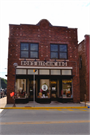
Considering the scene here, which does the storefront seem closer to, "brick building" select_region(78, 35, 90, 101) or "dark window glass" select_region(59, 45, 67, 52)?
"dark window glass" select_region(59, 45, 67, 52)

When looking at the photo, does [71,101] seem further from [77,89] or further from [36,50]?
[36,50]

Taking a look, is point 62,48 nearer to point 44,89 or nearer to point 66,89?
point 66,89

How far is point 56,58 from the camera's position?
1952 centimetres

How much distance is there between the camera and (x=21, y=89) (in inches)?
732

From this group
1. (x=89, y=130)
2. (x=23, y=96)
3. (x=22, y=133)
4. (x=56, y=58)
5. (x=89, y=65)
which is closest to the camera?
(x=22, y=133)

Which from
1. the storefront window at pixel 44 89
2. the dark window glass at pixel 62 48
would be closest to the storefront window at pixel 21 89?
the storefront window at pixel 44 89

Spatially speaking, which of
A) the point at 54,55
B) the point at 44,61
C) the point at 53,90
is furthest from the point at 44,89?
the point at 54,55

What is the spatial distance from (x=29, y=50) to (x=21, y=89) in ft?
16.0

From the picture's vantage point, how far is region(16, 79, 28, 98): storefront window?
60.2 ft

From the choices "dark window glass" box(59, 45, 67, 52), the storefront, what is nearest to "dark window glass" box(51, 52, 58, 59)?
"dark window glass" box(59, 45, 67, 52)

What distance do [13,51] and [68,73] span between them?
7.32 metres

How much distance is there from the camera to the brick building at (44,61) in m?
18.6

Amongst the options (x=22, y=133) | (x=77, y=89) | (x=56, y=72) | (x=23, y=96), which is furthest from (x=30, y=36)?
(x=22, y=133)

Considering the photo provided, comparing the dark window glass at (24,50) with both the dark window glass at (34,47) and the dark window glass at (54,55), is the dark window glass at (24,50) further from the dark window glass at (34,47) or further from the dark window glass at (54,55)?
the dark window glass at (54,55)
